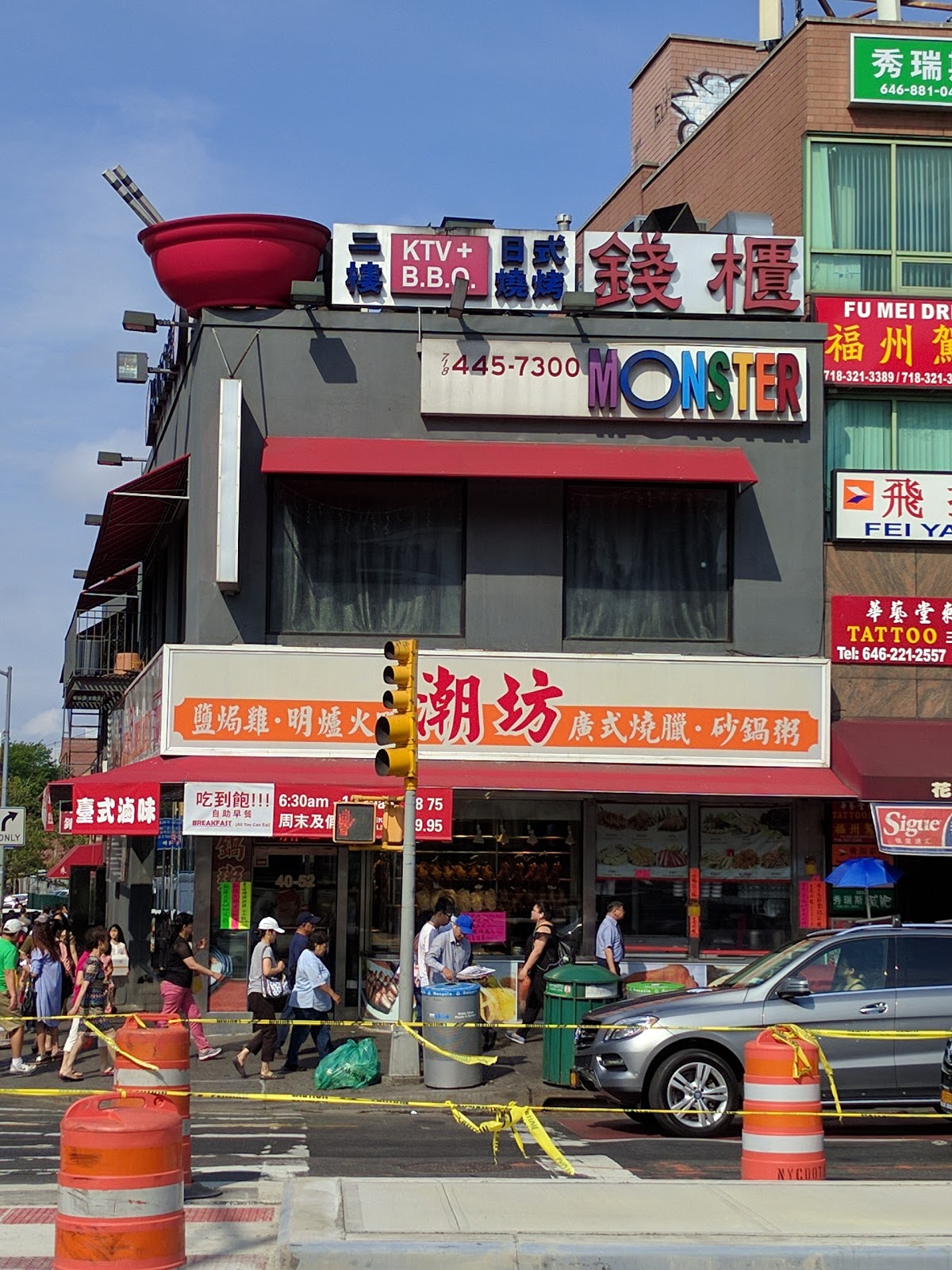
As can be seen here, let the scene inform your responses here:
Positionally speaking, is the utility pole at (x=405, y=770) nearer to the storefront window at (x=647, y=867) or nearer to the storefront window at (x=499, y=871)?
the storefront window at (x=499, y=871)

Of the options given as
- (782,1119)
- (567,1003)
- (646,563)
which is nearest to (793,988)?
(567,1003)

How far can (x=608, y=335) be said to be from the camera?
883 inches

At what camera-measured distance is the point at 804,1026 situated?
47.2 ft

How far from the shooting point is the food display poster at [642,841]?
22.3 meters

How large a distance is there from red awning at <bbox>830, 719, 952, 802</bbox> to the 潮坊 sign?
5785mm

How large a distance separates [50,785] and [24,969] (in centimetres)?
295

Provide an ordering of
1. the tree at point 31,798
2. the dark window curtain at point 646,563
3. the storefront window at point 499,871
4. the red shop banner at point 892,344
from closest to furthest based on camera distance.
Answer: the storefront window at point 499,871, the dark window curtain at point 646,563, the red shop banner at point 892,344, the tree at point 31,798

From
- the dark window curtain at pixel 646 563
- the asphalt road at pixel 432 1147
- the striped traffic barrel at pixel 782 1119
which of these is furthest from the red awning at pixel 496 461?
the striped traffic barrel at pixel 782 1119

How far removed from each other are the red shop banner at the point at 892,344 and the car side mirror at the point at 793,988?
429 inches

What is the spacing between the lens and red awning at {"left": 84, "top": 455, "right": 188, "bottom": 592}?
74.5 ft

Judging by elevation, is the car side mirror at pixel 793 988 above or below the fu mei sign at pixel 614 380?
below

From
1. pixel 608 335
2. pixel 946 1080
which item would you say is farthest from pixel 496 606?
pixel 946 1080

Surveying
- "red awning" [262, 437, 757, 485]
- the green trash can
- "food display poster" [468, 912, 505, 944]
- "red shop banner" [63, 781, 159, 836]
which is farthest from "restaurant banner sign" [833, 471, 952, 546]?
"red shop banner" [63, 781, 159, 836]

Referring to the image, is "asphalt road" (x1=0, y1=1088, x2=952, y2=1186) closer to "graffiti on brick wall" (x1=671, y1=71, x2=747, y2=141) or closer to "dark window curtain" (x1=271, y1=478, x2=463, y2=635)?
"dark window curtain" (x1=271, y1=478, x2=463, y2=635)
